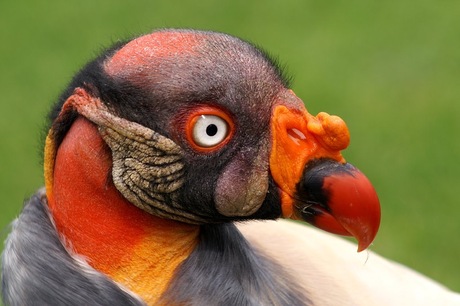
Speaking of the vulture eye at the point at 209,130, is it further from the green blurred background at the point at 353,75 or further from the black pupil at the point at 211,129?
the green blurred background at the point at 353,75

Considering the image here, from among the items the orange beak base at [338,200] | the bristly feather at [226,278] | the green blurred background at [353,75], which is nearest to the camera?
the orange beak base at [338,200]

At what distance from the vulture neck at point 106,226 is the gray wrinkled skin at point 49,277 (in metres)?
0.03

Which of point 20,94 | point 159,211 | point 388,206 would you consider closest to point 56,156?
point 159,211

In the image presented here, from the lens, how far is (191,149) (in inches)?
81.5

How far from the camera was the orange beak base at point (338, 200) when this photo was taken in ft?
6.68

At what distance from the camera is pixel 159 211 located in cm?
Result: 212

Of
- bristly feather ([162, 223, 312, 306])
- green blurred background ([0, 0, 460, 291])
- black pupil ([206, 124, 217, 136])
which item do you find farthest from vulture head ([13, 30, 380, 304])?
green blurred background ([0, 0, 460, 291])

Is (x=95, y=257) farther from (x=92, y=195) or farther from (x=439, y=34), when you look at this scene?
(x=439, y=34)

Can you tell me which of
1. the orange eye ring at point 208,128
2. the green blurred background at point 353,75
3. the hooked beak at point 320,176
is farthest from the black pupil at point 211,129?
the green blurred background at point 353,75

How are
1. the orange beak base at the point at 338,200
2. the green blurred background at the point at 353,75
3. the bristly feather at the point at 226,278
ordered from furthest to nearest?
the green blurred background at the point at 353,75, the bristly feather at the point at 226,278, the orange beak base at the point at 338,200

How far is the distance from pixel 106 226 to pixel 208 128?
320 millimetres

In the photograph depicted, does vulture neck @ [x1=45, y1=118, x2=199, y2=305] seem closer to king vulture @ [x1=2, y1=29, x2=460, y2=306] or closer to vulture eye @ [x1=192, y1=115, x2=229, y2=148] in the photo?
king vulture @ [x1=2, y1=29, x2=460, y2=306]

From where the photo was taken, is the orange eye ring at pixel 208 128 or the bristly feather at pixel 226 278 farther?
the bristly feather at pixel 226 278

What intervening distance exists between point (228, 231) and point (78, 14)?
4.79 meters
